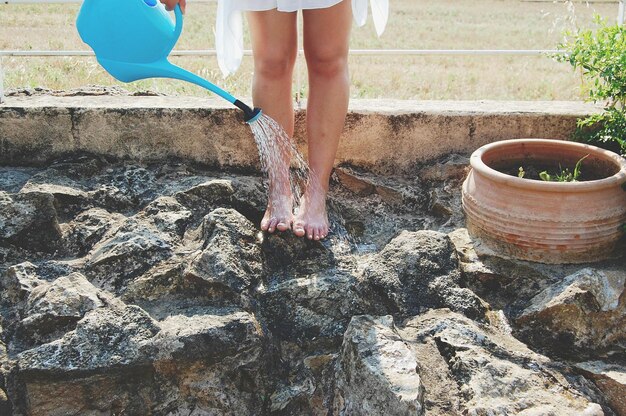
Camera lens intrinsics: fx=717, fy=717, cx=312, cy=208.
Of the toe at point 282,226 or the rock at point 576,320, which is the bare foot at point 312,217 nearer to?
the toe at point 282,226

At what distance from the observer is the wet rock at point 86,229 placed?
2471 millimetres

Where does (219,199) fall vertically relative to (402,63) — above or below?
above

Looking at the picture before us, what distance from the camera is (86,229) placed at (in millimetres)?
2516

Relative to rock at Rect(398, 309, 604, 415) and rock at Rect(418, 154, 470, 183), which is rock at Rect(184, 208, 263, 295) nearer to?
rock at Rect(398, 309, 604, 415)

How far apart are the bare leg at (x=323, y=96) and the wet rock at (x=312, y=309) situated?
226mm

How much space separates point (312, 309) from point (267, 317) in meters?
0.14

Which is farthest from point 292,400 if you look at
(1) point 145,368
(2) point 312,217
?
(2) point 312,217

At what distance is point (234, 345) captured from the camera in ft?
6.79

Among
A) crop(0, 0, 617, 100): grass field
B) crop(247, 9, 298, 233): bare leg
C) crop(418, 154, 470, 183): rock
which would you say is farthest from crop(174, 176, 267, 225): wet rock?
crop(0, 0, 617, 100): grass field

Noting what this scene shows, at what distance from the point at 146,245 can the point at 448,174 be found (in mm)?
1252

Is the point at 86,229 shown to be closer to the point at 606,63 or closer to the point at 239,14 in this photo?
the point at 239,14

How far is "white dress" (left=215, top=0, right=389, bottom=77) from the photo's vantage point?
2.31 meters

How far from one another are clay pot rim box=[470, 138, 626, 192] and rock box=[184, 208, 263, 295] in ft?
2.69

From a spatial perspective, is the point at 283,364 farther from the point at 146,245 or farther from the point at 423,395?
the point at 146,245
